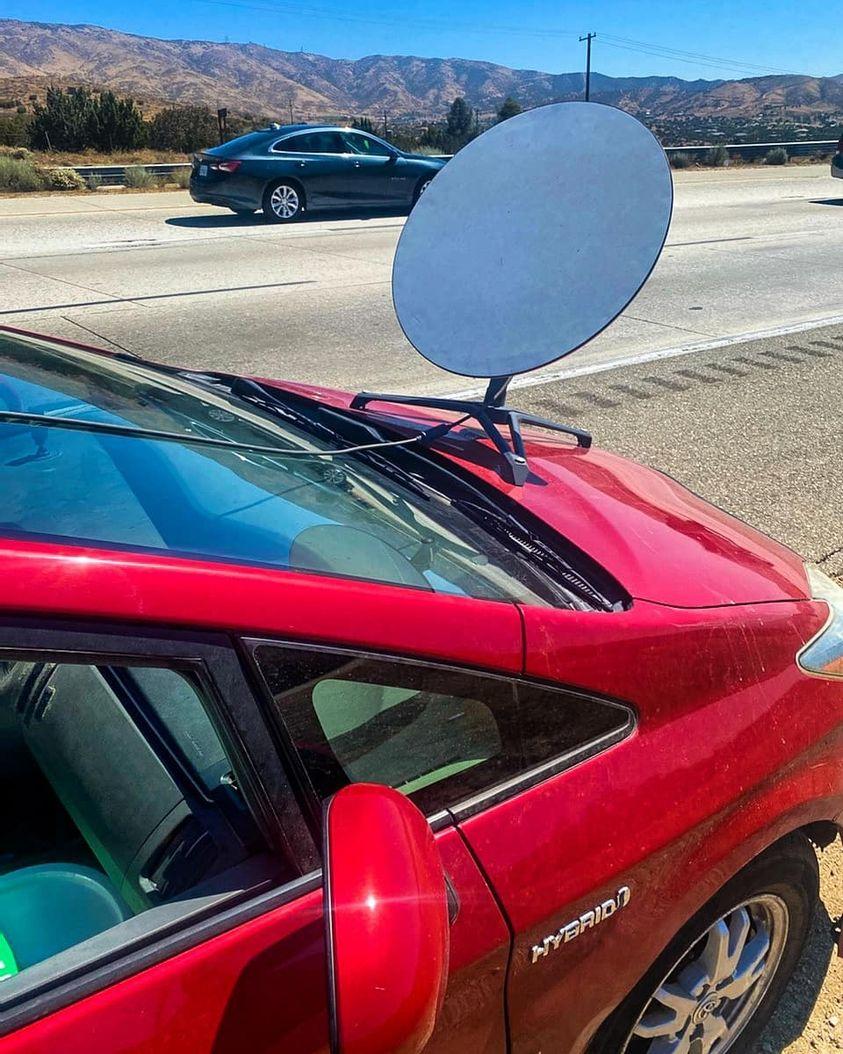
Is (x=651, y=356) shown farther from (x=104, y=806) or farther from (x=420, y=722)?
(x=104, y=806)

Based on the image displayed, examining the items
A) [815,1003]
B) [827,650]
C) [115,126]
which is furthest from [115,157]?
[815,1003]

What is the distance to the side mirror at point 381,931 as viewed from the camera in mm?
1063

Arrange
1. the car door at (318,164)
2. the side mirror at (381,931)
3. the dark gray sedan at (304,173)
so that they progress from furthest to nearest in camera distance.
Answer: the car door at (318,164), the dark gray sedan at (304,173), the side mirror at (381,931)

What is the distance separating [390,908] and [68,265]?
11.4 meters

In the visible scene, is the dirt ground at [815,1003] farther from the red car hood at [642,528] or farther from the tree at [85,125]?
the tree at [85,125]

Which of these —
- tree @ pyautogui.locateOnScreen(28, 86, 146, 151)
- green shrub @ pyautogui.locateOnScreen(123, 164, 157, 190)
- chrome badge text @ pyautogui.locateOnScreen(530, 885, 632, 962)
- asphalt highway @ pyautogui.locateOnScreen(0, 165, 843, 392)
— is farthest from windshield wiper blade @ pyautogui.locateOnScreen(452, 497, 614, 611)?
tree @ pyautogui.locateOnScreen(28, 86, 146, 151)

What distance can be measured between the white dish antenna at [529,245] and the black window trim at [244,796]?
1.16 meters

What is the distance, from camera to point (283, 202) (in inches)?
616

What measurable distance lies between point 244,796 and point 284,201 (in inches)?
615

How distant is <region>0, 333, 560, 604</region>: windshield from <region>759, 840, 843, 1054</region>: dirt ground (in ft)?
4.47

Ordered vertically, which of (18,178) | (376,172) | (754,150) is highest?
(754,150)

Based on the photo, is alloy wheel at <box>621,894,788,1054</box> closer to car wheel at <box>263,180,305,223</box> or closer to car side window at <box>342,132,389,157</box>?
car wheel at <box>263,180,305,223</box>

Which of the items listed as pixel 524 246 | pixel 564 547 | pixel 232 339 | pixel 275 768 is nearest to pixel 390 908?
pixel 275 768

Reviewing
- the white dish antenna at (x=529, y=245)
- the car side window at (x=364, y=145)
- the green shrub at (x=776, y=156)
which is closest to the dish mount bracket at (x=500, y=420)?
the white dish antenna at (x=529, y=245)
